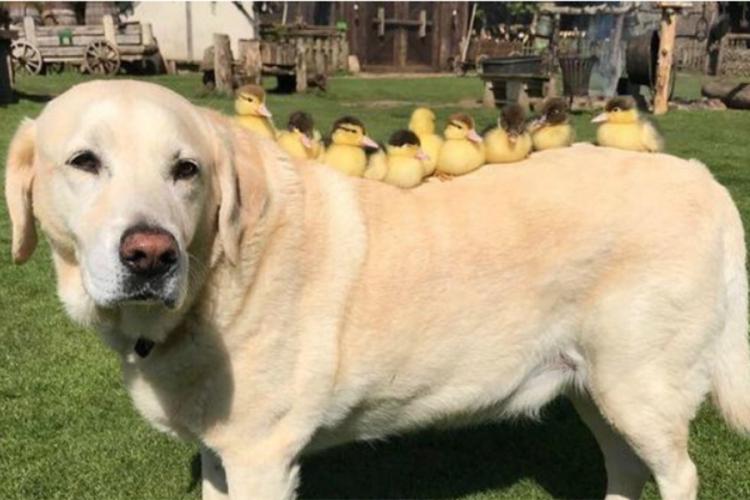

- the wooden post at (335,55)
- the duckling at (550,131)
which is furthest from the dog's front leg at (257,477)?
the wooden post at (335,55)

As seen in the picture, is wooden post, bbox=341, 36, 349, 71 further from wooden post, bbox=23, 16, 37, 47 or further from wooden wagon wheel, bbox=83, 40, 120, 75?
wooden post, bbox=23, 16, 37, 47

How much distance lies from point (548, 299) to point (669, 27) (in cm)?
1512

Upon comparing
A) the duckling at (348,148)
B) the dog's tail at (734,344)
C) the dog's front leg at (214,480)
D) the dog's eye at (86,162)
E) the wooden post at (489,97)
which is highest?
the dog's eye at (86,162)

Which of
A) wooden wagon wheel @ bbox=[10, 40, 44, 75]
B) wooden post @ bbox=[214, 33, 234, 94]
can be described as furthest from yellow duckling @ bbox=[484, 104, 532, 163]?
wooden wagon wheel @ bbox=[10, 40, 44, 75]

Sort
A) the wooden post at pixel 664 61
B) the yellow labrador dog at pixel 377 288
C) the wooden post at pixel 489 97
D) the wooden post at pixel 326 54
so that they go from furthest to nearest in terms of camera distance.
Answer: the wooden post at pixel 326 54 → the wooden post at pixel 489 97 → the wooden post at pixel 664 61 → the yellow labrador dog at pixel 377 288

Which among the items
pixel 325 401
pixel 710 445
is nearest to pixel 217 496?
pixel 325 401

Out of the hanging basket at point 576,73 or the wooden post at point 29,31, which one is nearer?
the hanging basket at point 576,73

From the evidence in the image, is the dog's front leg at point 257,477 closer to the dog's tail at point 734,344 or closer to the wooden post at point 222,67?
the dog's tail at point 734,344

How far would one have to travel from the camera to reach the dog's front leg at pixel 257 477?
255 centimetres

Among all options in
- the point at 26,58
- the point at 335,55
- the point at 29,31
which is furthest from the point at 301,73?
the point at 29,31

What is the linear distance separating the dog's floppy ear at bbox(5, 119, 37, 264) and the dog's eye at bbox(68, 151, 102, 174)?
0.27 m

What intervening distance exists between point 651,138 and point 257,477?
6.73ft

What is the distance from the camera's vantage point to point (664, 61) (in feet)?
53.6

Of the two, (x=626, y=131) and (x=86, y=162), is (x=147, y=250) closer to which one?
(x=86, y=162)
